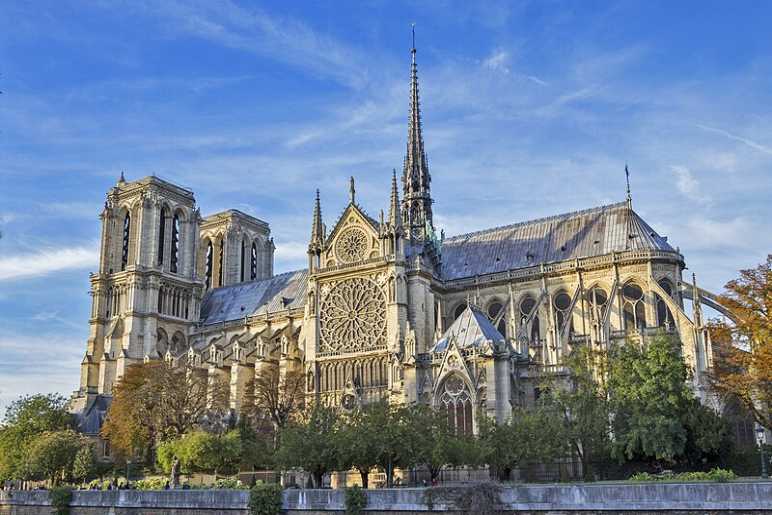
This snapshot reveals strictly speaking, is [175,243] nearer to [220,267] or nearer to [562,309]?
[220,267]

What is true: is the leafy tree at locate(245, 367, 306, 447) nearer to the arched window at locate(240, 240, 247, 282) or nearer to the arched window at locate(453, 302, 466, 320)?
the arched window at locate(453, 302, 466, 320)

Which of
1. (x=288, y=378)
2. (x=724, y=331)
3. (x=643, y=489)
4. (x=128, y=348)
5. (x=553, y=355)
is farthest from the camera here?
(x=128, y=348)

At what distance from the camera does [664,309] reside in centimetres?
5853

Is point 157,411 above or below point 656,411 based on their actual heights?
above

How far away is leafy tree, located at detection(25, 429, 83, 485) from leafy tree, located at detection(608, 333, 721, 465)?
114 feet

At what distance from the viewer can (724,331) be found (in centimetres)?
4184

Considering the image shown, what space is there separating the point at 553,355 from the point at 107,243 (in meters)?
47.6

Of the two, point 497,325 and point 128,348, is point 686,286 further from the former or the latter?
point 128,348

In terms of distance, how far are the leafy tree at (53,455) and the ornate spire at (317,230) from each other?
21.9m

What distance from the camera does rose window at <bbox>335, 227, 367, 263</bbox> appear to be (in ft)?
212

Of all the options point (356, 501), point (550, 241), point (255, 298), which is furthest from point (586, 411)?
point (255, 298)

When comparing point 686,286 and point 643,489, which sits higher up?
point 686,286

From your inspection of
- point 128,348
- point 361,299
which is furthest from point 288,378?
point 128,348

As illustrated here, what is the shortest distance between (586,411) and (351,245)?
27.8m
